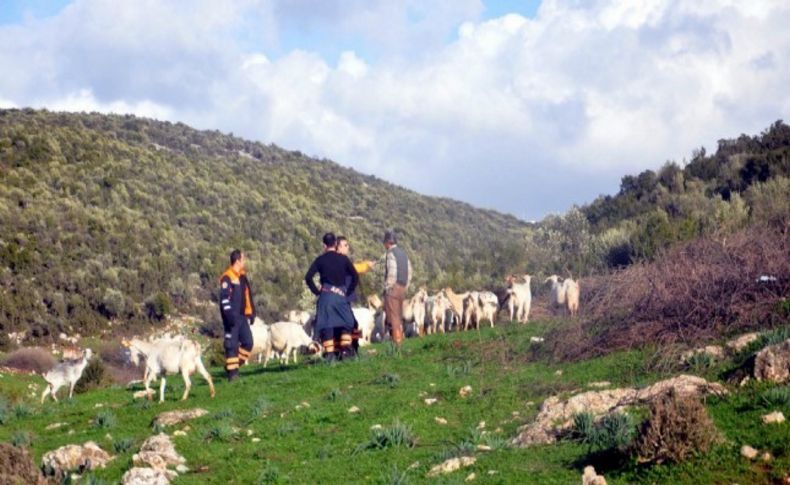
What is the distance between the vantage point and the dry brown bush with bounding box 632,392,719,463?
24.5 feet

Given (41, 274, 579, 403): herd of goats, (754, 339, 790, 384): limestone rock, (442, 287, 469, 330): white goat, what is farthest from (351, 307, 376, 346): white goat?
(754, 339, 790, 384): limestone rock

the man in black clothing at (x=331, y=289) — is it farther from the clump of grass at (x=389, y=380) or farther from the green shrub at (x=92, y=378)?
the green shrub at (x=92, y=378)

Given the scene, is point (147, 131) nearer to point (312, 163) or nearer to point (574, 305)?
point (312, 163)

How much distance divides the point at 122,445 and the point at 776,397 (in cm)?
744

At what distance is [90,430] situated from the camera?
1320 cm

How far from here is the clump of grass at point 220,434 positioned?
11445mm

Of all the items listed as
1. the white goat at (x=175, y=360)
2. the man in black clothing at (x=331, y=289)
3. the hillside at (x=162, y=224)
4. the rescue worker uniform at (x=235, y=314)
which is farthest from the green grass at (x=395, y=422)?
the hillside at (x=162, y=224)

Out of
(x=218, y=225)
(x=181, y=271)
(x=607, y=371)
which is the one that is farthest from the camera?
(x=218, y=225)

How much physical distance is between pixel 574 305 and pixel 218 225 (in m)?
34.5

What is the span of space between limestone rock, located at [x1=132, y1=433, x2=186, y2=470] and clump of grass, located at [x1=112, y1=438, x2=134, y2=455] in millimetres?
447

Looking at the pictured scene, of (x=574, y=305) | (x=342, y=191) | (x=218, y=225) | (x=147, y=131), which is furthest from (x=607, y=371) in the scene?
(x=147, y=131)

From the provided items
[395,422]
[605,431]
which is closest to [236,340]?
[395,422]

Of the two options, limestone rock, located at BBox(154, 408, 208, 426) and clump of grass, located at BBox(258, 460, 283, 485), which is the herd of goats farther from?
clump of grass, located at BBox(258, 460, 283, 485)

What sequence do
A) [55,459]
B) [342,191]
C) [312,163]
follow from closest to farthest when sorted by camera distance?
1. [55,459]
2. [342,191]
3. [312,163]
